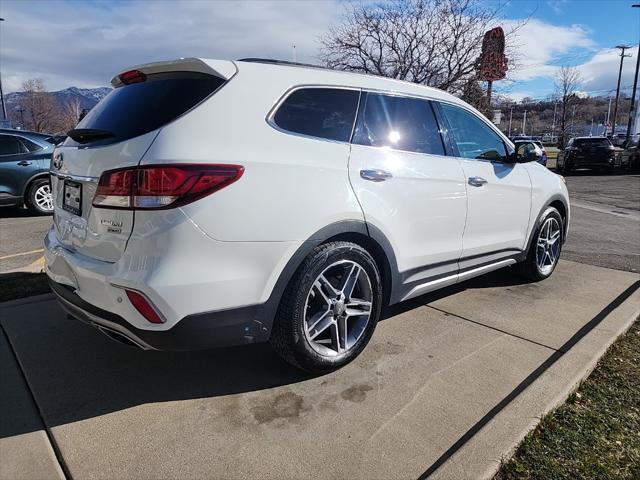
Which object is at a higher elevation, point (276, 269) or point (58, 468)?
point (276, 269)

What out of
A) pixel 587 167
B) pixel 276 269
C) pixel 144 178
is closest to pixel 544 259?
pixel 276 269

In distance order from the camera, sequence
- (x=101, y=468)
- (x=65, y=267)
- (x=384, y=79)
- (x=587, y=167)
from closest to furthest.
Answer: (x=101, y=468), (x=65, y=267), (x=384, y=79), (x=587, y=167)

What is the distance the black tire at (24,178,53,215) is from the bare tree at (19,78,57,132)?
1789 inches

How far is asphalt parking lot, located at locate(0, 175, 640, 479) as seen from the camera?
7.39ft

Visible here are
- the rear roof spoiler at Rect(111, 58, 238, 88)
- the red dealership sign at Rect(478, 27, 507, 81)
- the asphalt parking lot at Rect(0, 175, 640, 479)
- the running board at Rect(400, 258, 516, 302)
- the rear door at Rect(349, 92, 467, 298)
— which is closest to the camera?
the asphalt parking lot at Rect(0, 175, 640, 479)

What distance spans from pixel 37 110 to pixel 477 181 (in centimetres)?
5808

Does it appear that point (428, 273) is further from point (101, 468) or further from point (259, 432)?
point (101, 468)

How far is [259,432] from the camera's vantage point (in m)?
2.46

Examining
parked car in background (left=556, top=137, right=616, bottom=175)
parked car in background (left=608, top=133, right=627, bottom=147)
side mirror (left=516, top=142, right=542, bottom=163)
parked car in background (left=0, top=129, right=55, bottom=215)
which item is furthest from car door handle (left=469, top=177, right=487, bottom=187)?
parked car in background (left=608, top=133, right=627, bottom=147)

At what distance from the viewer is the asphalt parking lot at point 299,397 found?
2.25 metres

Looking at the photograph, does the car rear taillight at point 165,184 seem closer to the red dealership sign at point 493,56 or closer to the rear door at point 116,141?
the rear door at point 116,141

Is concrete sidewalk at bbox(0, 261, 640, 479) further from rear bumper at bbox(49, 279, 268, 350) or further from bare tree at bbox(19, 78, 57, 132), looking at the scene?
bare tree at bbox(19, 78, 57, 132)

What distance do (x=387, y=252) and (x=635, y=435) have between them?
5.31 ft

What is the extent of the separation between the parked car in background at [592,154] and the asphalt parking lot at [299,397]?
19.5m
